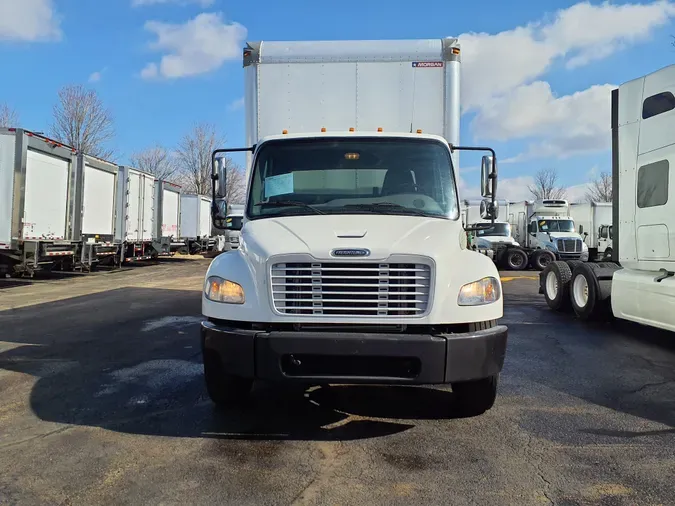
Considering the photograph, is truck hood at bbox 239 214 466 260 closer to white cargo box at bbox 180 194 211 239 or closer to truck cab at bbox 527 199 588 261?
truck cab at bbox 527 199 588 261

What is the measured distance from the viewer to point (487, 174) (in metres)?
5.17

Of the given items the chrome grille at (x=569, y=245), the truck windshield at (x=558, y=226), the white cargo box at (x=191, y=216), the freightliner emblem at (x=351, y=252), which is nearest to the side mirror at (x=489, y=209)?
the freightliner emblem at (x=351, y=252)

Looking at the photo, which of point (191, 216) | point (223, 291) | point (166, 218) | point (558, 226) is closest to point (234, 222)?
point (223, 291)

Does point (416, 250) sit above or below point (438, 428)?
above

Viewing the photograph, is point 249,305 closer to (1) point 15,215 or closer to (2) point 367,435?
(2) point 367,435

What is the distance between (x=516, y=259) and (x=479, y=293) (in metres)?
21.9

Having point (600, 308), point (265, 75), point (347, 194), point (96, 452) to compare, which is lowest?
point (96, 452)

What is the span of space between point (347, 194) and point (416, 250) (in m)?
1.17

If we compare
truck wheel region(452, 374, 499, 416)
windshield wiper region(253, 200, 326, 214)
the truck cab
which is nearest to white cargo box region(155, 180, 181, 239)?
the truck cab

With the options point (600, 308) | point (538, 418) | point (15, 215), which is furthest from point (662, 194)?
point (15, 215)

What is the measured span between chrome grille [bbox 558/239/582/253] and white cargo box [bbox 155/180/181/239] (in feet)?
60.0

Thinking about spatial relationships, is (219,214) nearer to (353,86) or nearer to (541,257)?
(353,86)

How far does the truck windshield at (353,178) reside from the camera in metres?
4.58

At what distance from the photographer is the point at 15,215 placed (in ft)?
41.5
